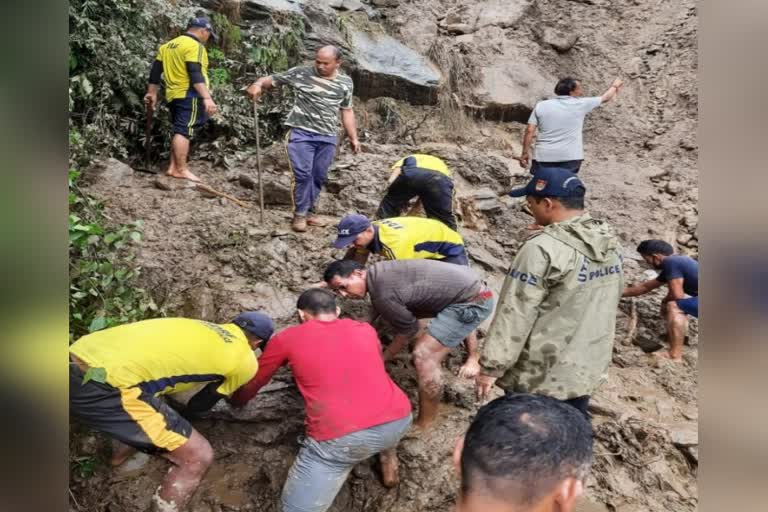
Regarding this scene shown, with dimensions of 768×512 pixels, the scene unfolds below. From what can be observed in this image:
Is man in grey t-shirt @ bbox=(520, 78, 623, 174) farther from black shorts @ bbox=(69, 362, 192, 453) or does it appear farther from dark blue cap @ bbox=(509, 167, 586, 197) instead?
black shorts @ bbox=(69, 362, 192, 453)

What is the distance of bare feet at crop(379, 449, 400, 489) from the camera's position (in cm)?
336

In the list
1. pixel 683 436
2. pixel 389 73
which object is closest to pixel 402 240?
pixel 683 436

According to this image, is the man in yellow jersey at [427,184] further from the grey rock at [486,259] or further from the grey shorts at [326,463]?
the grey shorts at [326,463]

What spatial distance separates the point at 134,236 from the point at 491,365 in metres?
2.96

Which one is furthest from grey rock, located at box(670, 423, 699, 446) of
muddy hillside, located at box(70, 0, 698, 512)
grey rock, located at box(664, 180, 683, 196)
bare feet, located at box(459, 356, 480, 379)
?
grey rock, located at box(664, 180, 683, 196)

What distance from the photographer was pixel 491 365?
95.1 inches

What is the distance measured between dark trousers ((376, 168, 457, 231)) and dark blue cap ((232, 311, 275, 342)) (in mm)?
1933

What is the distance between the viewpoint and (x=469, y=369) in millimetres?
4008

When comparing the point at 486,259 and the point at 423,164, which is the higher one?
the point at 423,164

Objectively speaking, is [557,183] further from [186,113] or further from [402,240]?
[186,113]

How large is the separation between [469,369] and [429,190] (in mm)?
1542

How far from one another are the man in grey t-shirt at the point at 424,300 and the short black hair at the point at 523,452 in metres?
1.95
